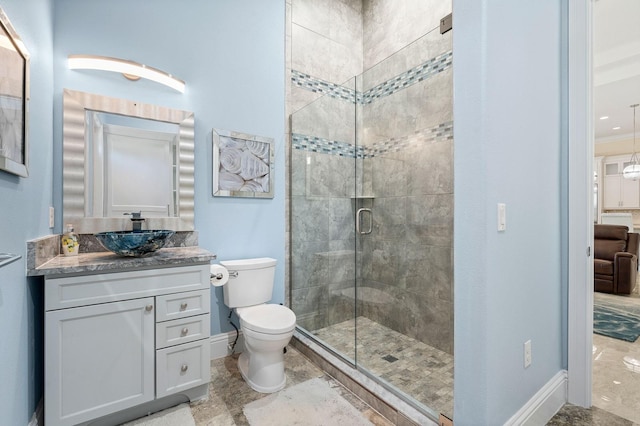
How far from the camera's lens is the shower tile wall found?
89.6 inches

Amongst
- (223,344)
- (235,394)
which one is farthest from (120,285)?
(223,344)

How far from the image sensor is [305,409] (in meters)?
1.70

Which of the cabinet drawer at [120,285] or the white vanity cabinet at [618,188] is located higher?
the white vanity cabinet at [618,188]

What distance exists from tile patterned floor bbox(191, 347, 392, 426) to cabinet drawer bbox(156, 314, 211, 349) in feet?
1.29

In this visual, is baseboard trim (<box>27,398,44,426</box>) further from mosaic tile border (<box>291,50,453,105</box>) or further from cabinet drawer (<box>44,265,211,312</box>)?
mosaic tile border (<box>291,50,453,105</box>)

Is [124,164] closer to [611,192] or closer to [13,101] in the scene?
[13,101]

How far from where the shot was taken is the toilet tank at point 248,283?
7.07 ft

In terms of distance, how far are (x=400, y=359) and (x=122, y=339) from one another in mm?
1748

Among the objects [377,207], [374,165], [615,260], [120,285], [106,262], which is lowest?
[615,260]

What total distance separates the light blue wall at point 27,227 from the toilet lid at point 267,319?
100cm

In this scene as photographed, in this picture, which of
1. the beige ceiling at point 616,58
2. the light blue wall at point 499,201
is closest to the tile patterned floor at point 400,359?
the light blue wall at point 499,201

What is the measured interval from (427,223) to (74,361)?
2233mm

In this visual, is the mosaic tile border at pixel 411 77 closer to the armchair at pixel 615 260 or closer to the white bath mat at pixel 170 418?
the white bath mat at pixel 170 418

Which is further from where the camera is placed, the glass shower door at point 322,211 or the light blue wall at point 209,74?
the glass shower door at point 322,211
